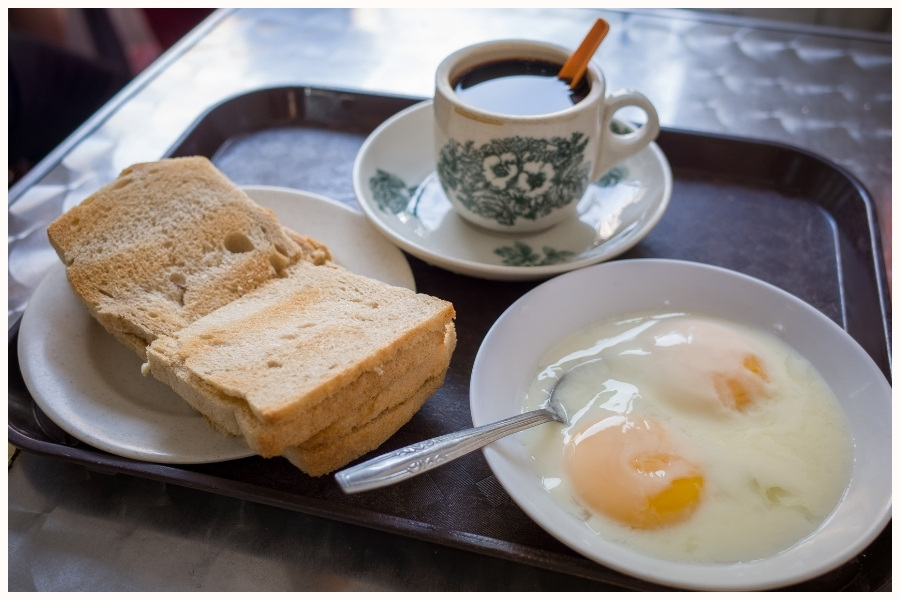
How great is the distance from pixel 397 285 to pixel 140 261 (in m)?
0.45

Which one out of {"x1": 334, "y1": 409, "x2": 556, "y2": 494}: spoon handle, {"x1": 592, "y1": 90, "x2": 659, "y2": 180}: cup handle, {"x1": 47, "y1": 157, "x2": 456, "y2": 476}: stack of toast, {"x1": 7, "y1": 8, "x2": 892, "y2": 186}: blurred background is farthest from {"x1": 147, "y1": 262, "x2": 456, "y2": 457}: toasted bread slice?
{"x1": 7, "y1": 8, "x2": 892, "y2": 186}: blurred background

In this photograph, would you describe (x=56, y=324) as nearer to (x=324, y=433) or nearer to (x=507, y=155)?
(x=324, y=433)

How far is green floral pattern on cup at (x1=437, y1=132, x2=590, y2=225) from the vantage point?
4.18 ft

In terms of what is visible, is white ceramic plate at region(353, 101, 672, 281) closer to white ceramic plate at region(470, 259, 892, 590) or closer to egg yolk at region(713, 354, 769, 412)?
white ceramic plate at region(470, 259, 892, 590)

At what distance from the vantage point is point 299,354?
1.04 meters

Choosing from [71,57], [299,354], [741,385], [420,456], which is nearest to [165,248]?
[299,354]

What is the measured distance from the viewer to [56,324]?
1.20 m

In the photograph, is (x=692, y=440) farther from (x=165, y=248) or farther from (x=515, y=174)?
(x=165, y=248)

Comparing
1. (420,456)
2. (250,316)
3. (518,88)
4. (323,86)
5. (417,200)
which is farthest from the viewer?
(323,86)

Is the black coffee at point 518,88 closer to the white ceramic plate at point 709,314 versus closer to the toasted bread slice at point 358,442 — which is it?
the white ceramic plate at point 709,314

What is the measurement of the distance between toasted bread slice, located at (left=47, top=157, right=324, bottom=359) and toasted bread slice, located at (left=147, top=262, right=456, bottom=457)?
0.05m

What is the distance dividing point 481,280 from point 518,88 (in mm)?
381

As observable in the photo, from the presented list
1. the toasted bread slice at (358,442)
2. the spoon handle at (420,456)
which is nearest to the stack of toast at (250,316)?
the toasted bread slice at (358,442)

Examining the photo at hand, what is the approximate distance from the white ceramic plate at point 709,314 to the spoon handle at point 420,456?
2cm
